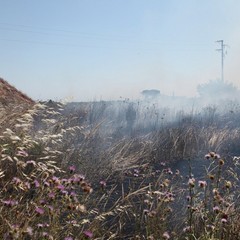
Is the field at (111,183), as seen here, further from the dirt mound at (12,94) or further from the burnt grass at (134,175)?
the dirt mound at (12,94)

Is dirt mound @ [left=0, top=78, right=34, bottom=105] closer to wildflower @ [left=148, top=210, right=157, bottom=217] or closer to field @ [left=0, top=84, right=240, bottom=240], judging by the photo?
field @ [left=0, top=84, right=240, bottom=240]

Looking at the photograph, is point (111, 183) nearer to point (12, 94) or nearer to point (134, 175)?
point (134, 175)

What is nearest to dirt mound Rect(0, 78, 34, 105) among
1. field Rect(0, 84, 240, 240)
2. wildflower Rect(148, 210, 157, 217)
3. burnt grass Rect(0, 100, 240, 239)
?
field Rect(0, 84, 240, 240)

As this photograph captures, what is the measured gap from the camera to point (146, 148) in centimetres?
724

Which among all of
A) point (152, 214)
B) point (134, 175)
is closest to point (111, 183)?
point (134, 175)

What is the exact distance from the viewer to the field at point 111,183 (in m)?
2.89

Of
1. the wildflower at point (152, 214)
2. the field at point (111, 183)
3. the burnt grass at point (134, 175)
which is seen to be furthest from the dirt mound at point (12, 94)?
the wildflower at point (152, 214)

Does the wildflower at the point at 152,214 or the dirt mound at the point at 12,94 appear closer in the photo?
the wildflower at the point at 152,214

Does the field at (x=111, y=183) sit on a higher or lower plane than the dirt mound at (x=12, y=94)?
lower

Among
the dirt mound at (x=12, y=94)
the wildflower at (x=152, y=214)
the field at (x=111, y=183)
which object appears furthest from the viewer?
the dirt mound at (x=12, y=94)

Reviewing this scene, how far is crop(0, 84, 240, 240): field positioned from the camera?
2893 mm

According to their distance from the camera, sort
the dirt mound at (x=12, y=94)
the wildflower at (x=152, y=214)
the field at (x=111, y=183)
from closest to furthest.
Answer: the field at (x=111, y=183) < the wildflower at (x=152, y=214) < the dirt mound at (x=12, y=94)

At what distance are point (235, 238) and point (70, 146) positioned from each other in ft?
11.2

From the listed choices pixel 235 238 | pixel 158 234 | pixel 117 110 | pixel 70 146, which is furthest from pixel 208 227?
pixel 117 110
